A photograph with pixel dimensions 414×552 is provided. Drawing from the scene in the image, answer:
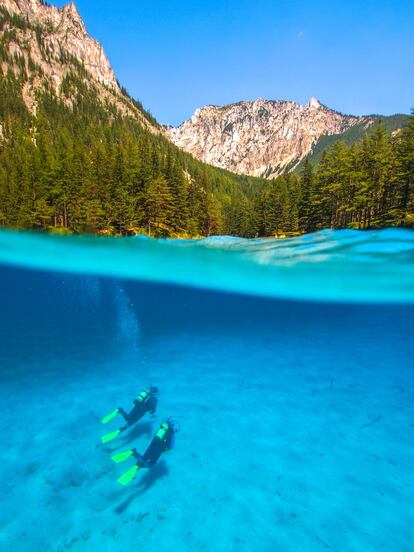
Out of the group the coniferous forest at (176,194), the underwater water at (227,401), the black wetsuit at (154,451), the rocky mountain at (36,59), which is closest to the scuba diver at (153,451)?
the black wetsuit at (154,451)

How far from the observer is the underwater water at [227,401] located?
7441 mm

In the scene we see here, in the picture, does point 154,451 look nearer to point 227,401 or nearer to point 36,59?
point 227,401

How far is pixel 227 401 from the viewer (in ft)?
45.0

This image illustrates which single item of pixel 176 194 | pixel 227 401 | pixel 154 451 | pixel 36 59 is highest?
pixel 36 59

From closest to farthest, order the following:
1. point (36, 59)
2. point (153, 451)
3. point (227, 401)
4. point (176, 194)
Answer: point (153, 451)
point (227, 401)
point (176, 194)
point (36, 59)

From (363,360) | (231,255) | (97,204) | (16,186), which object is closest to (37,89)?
(16,186)

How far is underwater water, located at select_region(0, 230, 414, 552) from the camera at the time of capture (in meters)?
7.44

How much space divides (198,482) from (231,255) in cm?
2592

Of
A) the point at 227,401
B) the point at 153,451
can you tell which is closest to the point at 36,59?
the point at 227,401

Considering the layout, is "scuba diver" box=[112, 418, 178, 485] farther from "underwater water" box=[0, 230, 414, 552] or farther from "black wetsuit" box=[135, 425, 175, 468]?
"underwater water" box=[0, 230, 414, 552]

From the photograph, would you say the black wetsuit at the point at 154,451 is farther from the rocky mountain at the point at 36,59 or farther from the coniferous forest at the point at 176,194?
the rocky mountain at the point at 36,59

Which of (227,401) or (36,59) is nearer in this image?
(227,401)

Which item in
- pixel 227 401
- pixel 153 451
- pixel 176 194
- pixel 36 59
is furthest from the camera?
pixel 36 59

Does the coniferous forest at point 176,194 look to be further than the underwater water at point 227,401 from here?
Yes
